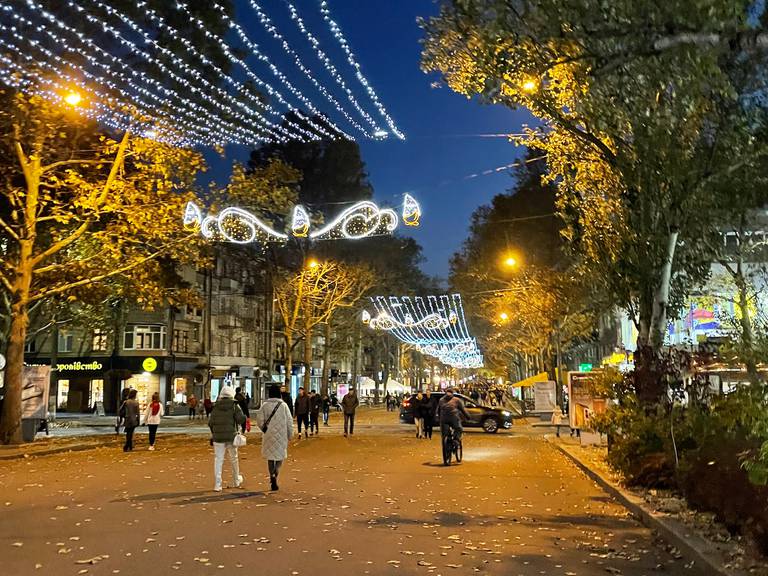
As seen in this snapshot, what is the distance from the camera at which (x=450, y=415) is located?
16.8m

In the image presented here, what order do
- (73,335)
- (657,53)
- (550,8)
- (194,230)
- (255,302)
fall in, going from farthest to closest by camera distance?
(255,302) → (73,335) → (194,230) → (550,8) → (657,53)

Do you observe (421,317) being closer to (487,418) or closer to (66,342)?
(487,418)

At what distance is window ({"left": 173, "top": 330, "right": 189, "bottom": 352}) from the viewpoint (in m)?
51.0

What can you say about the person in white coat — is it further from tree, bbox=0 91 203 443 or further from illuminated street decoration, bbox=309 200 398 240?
tree, bbox=0 91 203 443

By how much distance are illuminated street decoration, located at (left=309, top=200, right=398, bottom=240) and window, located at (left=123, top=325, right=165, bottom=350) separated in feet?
97.4

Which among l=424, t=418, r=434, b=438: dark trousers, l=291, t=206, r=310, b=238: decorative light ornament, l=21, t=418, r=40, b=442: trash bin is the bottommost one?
l=424, t=418, r=434, b=438: dark trousers

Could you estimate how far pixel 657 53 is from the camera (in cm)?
780

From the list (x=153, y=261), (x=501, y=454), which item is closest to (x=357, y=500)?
Answer: (x=501, y=454)

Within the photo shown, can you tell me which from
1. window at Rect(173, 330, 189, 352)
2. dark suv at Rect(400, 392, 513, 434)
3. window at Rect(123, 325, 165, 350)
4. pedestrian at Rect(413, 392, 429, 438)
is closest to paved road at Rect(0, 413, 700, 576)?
pedestrian at Rect(413, 392, 429, 438)

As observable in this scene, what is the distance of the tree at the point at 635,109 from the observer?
783 cm

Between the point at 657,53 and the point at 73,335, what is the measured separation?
49.3 metres

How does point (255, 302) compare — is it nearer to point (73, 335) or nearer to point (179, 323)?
point (179, 323)

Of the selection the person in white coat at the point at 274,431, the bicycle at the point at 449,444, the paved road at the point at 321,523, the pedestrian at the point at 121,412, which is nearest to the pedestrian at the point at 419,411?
the bicycle at the point at 449,444

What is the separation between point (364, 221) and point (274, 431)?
1141 centimetres
